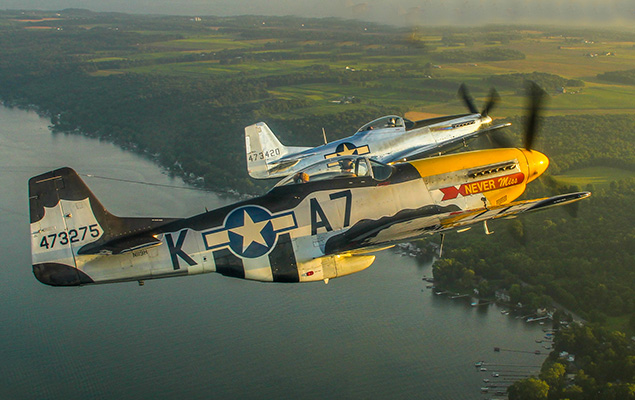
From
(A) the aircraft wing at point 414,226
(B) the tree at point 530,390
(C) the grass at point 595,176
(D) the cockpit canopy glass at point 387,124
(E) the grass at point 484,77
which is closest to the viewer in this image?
(A) the aircraft wing at point 414,226

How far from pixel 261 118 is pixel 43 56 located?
57.1 metres

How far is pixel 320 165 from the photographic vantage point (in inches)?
467

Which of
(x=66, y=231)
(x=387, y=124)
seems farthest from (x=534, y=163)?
(x=66, y=231)

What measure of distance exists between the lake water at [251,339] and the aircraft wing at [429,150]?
9.98 m

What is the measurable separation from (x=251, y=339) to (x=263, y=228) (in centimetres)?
1687

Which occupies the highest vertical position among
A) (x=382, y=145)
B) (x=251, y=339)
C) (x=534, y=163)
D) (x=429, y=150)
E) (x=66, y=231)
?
(x=382, y=145)

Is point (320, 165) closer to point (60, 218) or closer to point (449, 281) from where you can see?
point (60, 218)

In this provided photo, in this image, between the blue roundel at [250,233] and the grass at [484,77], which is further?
the grass at [484,77]

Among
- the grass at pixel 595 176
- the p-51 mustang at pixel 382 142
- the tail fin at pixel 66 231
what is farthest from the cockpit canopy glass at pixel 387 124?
the grass at pixel 595 176

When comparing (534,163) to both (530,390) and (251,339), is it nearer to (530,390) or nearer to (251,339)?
(530,390)

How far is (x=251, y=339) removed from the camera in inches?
1068

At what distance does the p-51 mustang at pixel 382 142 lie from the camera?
1769 cm

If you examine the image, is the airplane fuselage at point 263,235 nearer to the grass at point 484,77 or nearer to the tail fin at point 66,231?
the tail fin at point 66,231

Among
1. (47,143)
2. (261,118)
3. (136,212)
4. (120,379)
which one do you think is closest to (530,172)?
(120,379)
